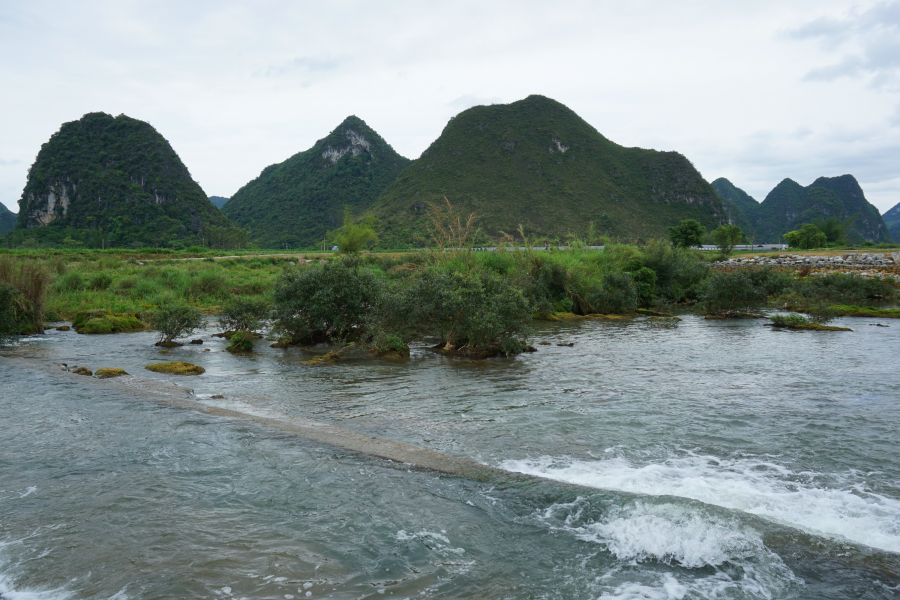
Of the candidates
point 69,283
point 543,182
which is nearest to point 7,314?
point 69,283

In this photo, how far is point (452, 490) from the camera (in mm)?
6145

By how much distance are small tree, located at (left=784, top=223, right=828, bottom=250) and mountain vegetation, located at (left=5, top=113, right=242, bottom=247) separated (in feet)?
284

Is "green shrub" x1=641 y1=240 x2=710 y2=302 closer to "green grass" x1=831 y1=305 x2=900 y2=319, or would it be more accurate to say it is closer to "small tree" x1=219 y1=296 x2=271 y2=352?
"green grass" x1=831 y1=305 x2=900 y2=319

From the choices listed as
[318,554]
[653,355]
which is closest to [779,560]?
[318,554]

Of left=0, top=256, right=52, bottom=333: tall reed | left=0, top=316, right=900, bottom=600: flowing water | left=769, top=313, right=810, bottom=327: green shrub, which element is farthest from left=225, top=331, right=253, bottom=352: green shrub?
left=769, top=313, right=810, bottom=327: green shrub

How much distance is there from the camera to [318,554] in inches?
188

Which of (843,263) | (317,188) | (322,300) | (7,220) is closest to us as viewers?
(322,300)

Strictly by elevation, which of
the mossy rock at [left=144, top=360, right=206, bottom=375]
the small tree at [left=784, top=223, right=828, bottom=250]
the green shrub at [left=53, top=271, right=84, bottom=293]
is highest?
the small tree at [left=784, top=223, right=828, bottom=250]

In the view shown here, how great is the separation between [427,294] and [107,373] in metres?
8.34

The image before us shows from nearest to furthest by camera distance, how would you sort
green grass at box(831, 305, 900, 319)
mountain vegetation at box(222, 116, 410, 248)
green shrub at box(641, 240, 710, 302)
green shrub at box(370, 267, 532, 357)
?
green shrub at box(370, 267, 532, 357) → green grass at box(831, 305, 900, 319) → green shrub at box(641, 240, 710, 302) → mountain vegetation at box(222, 116, 410, 248)

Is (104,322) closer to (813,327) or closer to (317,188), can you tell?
(813,327)

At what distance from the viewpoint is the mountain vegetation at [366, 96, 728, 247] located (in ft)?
298

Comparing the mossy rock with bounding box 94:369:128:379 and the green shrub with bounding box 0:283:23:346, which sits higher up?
the green shrub with bounding box 0:283:23:346

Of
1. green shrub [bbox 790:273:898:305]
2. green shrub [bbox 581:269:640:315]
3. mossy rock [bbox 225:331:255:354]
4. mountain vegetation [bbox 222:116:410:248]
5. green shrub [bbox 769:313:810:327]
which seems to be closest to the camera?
mossy rock [bbox 225:331:255:354]
